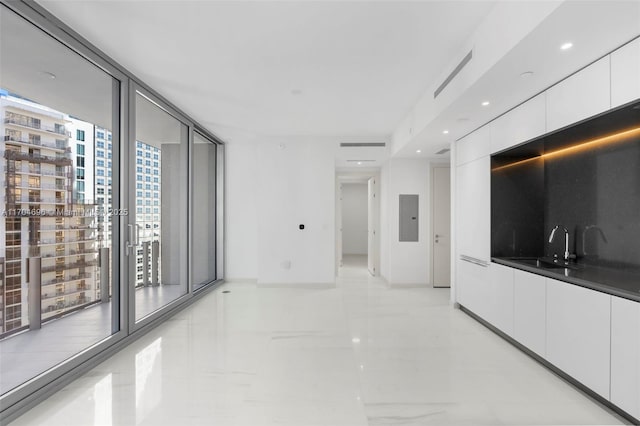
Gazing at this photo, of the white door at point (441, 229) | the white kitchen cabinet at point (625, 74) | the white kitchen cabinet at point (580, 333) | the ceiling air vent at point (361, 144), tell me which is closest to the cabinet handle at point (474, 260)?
the white kitchen cabinet at point (580, 333)

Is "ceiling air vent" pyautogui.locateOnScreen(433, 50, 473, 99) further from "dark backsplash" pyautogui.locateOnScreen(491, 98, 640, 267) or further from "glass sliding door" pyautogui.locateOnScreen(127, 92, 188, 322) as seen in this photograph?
"glass sliding door" pyautogui.locateOnScreen(127, 92, 188, 322)

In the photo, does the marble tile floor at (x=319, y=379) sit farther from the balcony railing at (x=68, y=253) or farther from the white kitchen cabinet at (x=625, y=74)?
the white kitchen cabinet at (x=625, y=74)

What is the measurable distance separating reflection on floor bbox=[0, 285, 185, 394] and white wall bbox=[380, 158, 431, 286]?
16.3 feet

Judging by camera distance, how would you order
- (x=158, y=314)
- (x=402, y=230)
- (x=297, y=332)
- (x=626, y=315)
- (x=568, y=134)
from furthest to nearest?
(x=402, y=230) → (x=158, y=314) → (x=297, y=332) → (x=568, y=134) → (x=626, y=315)

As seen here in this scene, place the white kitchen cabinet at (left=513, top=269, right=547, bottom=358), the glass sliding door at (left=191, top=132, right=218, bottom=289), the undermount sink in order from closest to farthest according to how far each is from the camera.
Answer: the white kitchen cabinet at (left=513, top=269, right=547, bottom=358) < the undermount sink < the glass sliding door at (left=191, top=132, right=218, bottom=289)

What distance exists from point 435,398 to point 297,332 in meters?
1.93

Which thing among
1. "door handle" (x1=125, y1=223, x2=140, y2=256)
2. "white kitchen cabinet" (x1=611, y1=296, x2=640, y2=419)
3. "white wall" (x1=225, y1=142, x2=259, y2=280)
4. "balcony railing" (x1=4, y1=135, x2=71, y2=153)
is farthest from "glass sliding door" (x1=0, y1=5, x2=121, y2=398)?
"white kitchen cabinet" (x1=611, y1=296, x2=640, y2=419)

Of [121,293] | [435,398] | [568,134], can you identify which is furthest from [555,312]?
[121,293]

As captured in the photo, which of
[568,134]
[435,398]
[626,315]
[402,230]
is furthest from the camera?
[402,230]

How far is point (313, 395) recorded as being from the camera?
2.62m

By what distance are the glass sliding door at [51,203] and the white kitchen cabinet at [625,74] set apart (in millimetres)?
4458

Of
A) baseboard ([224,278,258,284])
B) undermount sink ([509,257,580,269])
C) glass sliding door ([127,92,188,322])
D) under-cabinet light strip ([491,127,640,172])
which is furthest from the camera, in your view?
baseboard ([224,278,258,284])

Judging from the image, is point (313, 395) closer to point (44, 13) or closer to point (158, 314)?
point (158, 314)

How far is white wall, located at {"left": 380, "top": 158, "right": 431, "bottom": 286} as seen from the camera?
6.66 m
